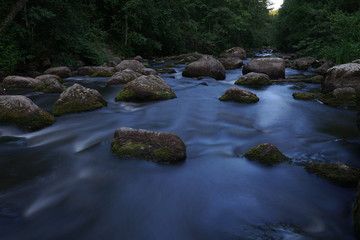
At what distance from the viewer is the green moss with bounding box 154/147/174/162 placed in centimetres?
385

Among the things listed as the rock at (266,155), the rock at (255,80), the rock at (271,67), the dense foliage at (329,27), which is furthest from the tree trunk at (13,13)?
the dense foliage at (329,27)

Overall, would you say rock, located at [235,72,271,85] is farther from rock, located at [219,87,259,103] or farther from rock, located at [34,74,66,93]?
rock, located at [34,74,66,93]

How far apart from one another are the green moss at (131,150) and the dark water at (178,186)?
0.10m

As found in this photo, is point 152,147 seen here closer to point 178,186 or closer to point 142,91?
point 178,186

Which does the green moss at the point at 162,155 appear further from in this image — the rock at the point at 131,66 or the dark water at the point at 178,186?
the rock at the point at 131,66

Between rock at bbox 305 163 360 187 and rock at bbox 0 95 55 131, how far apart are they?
4669mm

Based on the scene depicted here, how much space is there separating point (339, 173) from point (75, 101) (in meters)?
5.28

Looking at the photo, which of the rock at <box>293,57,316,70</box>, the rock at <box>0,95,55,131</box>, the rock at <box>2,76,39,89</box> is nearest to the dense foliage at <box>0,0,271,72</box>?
the rock at <box>2,76,39,89</box>

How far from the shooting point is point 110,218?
2.83 metres

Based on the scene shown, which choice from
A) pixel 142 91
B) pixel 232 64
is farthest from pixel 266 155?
pixel 232 64

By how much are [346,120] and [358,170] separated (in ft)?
10.5

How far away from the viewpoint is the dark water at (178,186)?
269cm

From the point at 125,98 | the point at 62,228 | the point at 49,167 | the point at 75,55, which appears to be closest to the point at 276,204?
the point at 62,228

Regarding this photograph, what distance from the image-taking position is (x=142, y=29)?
21547 mm
